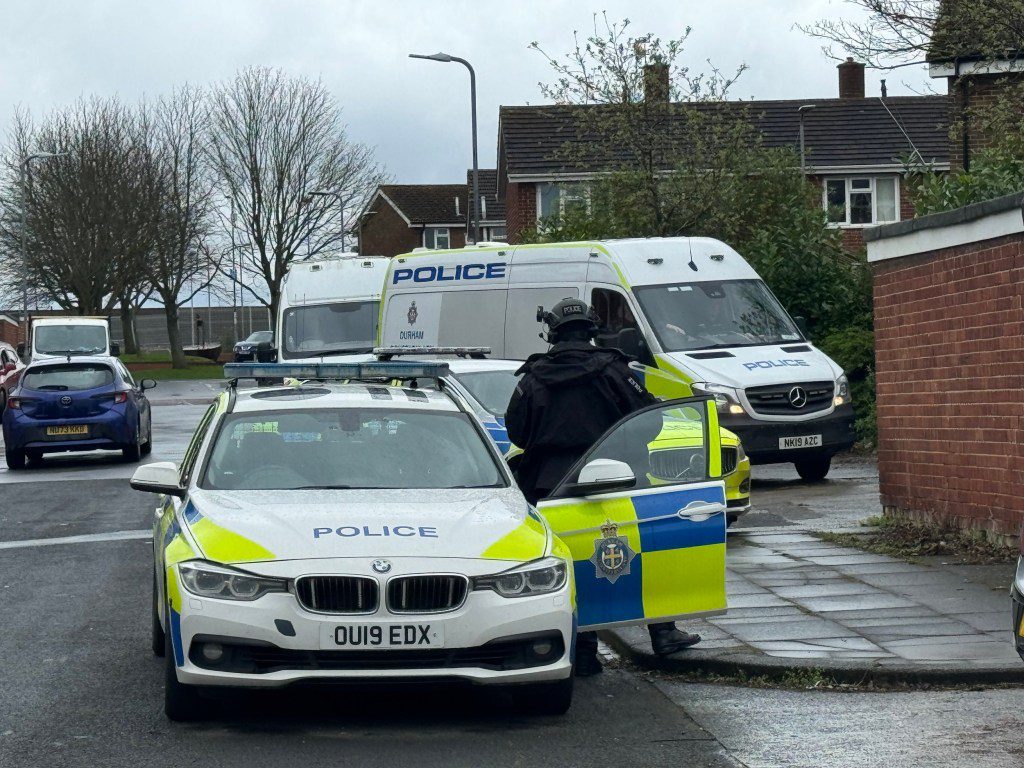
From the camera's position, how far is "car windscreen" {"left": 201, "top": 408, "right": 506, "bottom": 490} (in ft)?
23.8

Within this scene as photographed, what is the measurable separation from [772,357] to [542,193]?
3202cm

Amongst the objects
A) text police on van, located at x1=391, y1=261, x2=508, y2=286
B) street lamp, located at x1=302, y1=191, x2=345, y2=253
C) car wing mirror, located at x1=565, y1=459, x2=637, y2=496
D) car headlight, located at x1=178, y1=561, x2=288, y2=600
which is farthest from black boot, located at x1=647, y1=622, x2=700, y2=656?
street lamp, located at x1=302, y1=191, x2=345, y2=253

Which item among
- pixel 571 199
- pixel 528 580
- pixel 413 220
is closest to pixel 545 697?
pixel 528 580

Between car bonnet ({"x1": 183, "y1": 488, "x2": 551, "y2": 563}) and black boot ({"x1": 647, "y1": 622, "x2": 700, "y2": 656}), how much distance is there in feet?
3.54

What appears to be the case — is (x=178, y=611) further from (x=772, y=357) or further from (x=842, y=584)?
(x=772, y=357)

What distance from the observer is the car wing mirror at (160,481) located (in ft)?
23.3

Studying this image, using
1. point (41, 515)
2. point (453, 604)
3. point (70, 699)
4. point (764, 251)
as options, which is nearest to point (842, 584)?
point (453, 604)

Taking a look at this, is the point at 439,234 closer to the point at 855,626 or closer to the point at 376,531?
the point at 855,626

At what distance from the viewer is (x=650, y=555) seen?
7.18 meters

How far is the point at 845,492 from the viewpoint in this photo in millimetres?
15438

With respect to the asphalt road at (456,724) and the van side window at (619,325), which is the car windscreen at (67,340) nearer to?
the van side window at (619,325)

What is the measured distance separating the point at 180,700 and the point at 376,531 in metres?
1.05

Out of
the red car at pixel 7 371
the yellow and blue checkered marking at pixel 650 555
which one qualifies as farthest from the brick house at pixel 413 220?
the yellow and blue checkered marking at pixel 650 555

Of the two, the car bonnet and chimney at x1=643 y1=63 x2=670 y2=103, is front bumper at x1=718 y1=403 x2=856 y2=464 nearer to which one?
the car bonnet
